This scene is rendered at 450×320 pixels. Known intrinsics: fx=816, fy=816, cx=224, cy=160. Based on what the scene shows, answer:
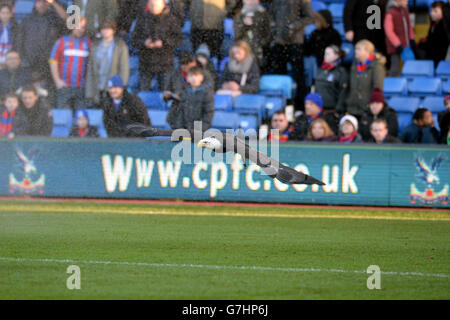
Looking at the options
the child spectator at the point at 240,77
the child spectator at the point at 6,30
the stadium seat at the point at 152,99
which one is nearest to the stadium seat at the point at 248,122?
the child spectator at the point at 240,77

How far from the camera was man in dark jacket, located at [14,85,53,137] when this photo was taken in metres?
14.6

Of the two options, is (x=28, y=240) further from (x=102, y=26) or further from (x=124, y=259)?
(x=102, y=26)

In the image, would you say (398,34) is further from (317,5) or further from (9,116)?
(9,116)

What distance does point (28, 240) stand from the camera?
32.0ft

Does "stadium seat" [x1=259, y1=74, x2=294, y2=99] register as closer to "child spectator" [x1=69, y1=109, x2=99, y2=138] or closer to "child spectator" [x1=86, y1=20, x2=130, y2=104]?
"child spectator" [x1=86, y1=20, x2=130, y2=104]

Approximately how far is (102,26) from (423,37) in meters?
6.68

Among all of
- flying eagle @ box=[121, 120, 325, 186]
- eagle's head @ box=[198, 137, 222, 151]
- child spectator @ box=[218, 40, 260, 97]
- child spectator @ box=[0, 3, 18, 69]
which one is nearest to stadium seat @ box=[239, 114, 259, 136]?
child spectator @ box=[218, 40, 260, 97]

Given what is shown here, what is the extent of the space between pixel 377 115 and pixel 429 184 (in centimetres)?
168

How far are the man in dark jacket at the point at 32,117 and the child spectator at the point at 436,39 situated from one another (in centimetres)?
749

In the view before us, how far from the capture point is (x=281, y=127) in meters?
14.0

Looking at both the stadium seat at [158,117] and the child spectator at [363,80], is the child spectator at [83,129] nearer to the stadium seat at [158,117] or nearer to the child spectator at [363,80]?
the stadium seat at [158,117]

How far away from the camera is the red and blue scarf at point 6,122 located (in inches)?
576
